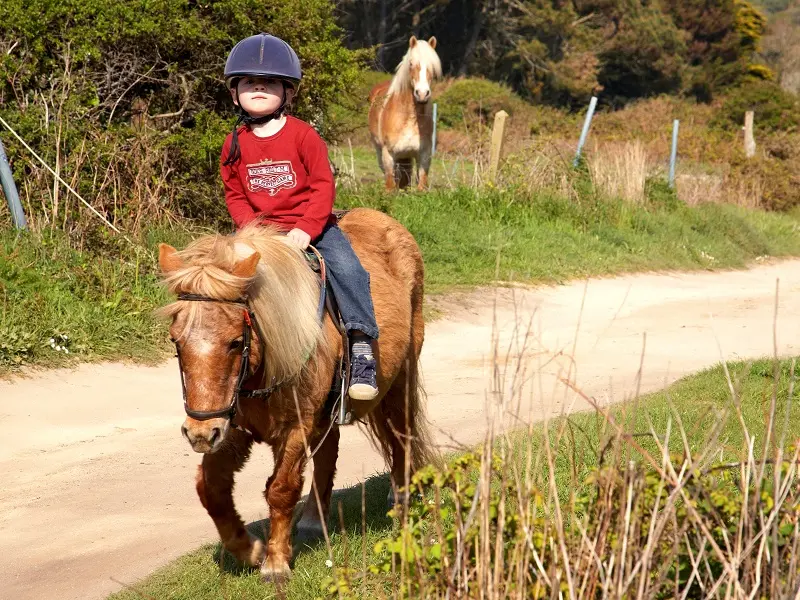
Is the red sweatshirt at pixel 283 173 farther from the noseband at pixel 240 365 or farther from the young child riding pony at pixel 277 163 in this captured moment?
the noseband at pixel 240 365

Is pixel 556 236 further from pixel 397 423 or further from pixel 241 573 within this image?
pixel 241 573

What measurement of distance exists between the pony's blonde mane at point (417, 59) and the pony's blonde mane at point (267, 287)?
10.4m

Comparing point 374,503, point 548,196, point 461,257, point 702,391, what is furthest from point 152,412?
point 548,196

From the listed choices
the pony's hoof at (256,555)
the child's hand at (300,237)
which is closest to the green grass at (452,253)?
the child's hand at (300,237)

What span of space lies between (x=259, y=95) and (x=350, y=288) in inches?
41.9

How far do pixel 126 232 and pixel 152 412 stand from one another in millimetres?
2372

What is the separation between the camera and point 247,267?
3986 mm

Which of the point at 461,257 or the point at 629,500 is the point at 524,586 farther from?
the point at 461,257

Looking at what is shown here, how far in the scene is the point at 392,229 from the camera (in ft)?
18.9

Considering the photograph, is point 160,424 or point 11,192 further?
point 11,192

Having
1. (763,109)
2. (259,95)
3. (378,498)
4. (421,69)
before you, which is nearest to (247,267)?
(259,95)

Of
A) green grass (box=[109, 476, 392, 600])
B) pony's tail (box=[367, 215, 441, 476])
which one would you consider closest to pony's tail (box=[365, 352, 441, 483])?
pony's tail (box=[367, 215, 441, 476])

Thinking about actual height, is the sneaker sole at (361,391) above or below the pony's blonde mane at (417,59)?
below

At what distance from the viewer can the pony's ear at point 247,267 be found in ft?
13.1
